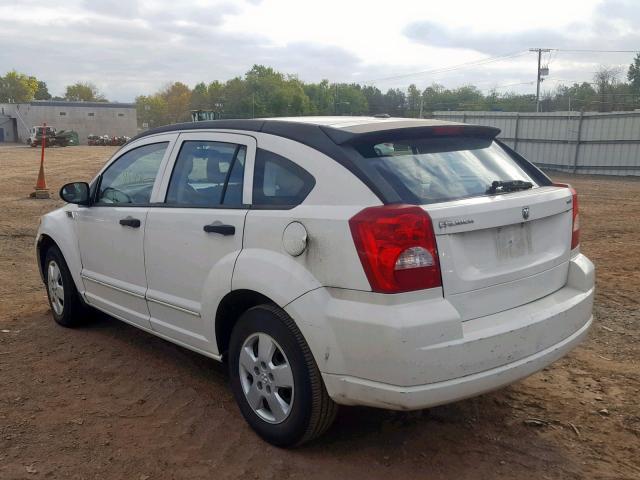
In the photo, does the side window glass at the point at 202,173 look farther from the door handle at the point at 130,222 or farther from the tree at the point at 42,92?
the tree at the point at 42,92

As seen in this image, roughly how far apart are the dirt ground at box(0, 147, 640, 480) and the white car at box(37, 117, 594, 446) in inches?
11.6

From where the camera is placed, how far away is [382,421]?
3643mm

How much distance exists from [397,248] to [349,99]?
211 feet

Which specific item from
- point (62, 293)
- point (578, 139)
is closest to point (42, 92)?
point (578, 139)

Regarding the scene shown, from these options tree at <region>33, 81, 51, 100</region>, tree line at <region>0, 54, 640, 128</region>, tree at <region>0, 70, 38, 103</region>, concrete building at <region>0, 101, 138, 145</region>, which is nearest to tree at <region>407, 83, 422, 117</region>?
tree line at <region>0, 54, 640, 128</region>

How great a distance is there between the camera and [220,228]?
3.52m

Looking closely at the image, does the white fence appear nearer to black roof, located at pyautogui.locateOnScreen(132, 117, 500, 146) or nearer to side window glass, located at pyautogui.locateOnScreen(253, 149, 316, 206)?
black roof, located at pyautogui.locateOnScreen(132, 117, 500, 146)

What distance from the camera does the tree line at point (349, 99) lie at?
145ft

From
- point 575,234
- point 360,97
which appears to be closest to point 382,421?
point 575,234

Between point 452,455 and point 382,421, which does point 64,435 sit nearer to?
point 382,421

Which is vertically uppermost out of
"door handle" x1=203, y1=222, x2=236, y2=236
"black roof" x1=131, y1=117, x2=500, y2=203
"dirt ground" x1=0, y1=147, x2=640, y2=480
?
"black roof" x1=131, y1=117, x2=500, y2=203

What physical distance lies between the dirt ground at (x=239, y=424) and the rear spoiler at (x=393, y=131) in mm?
1642

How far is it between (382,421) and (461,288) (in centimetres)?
114

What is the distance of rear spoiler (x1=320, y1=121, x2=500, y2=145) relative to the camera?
3.18m
